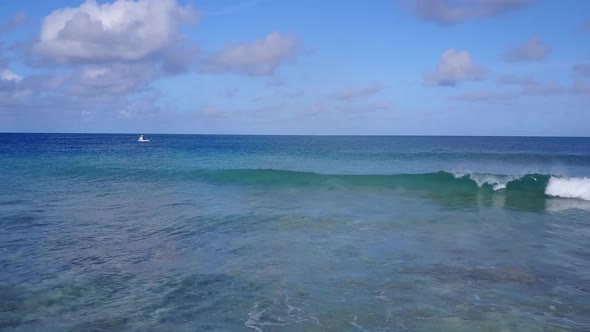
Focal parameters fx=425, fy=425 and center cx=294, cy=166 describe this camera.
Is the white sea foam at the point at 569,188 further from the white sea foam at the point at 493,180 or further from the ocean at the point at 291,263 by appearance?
the white sea foam at the point at 493,180

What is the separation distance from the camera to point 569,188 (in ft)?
77.2

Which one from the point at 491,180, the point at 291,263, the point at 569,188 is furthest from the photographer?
the point at 491,180

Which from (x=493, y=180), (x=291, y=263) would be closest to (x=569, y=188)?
(x=493, y=180)

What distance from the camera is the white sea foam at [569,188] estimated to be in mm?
22641

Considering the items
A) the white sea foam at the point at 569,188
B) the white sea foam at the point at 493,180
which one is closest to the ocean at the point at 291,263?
the white sea foam at the point at 569,188

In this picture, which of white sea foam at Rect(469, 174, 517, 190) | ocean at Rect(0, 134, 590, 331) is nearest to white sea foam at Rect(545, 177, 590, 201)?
ocean at Rect(0, 134, 590, 331)

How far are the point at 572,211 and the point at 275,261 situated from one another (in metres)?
15.0

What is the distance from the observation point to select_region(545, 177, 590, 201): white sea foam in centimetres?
2264

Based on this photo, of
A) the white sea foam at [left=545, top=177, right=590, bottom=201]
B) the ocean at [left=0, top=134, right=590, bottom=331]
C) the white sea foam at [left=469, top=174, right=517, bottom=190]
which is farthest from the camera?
the white sea foam at [left=469, top=174, right=517, bottom=190]

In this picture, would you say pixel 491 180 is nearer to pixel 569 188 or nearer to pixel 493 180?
pixel 493 180

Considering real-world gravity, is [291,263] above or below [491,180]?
below

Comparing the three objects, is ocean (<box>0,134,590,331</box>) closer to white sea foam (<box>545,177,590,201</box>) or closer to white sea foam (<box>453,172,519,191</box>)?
white sea foam (<box>545,177,590,201</box>)

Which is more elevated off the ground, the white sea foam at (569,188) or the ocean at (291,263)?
the white sea foam at (569,188)

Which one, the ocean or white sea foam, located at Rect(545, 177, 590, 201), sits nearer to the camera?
the ocean
